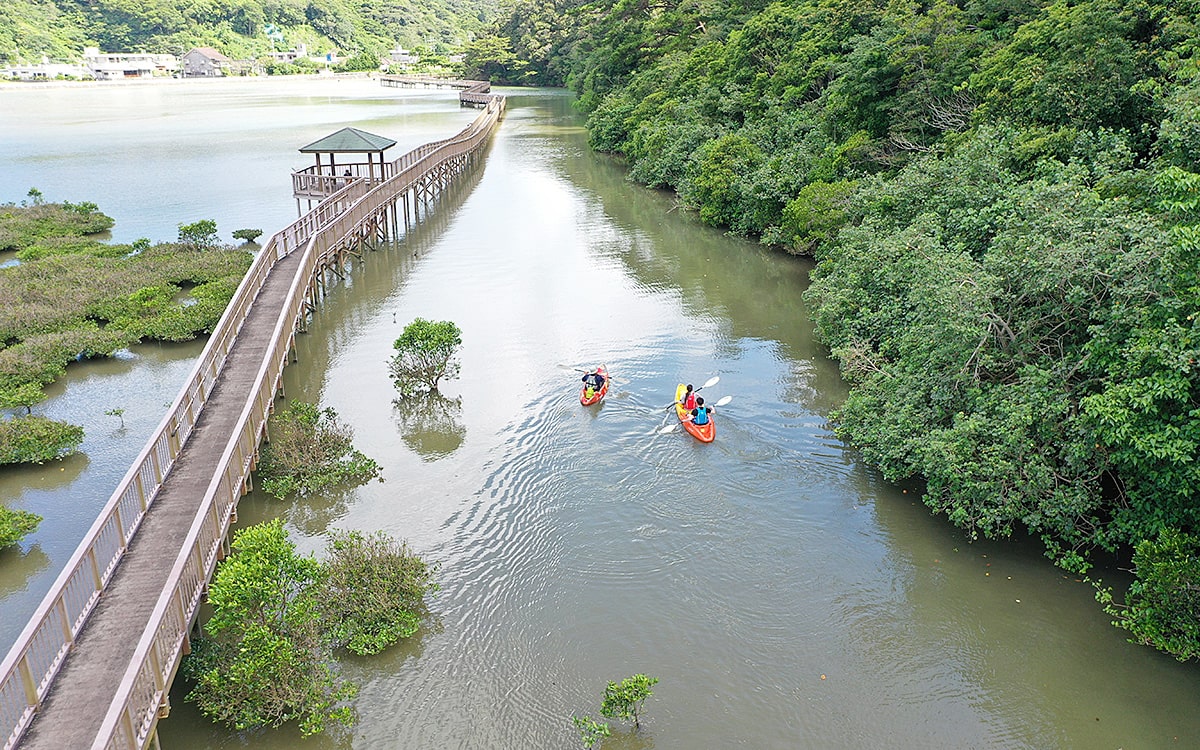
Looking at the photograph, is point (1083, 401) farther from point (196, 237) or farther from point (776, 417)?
point (196, 237)

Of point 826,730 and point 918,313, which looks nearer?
point 826,730

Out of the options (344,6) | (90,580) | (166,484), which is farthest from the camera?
(344,6)

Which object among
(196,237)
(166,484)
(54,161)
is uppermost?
(166,484)

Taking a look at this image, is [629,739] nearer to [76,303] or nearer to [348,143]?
[76,303]

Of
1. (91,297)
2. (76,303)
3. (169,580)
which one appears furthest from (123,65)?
(169,580)

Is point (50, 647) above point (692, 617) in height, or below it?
above

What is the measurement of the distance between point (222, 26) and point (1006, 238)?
158900 mm

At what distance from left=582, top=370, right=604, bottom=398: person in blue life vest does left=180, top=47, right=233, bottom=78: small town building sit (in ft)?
446

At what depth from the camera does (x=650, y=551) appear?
12.2m

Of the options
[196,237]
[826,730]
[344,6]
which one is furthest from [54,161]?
[344,6]

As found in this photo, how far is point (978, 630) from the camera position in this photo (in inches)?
419

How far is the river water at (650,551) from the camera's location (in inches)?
369

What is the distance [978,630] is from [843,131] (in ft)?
66.6

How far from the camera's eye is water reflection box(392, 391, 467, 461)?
50.6 feet
